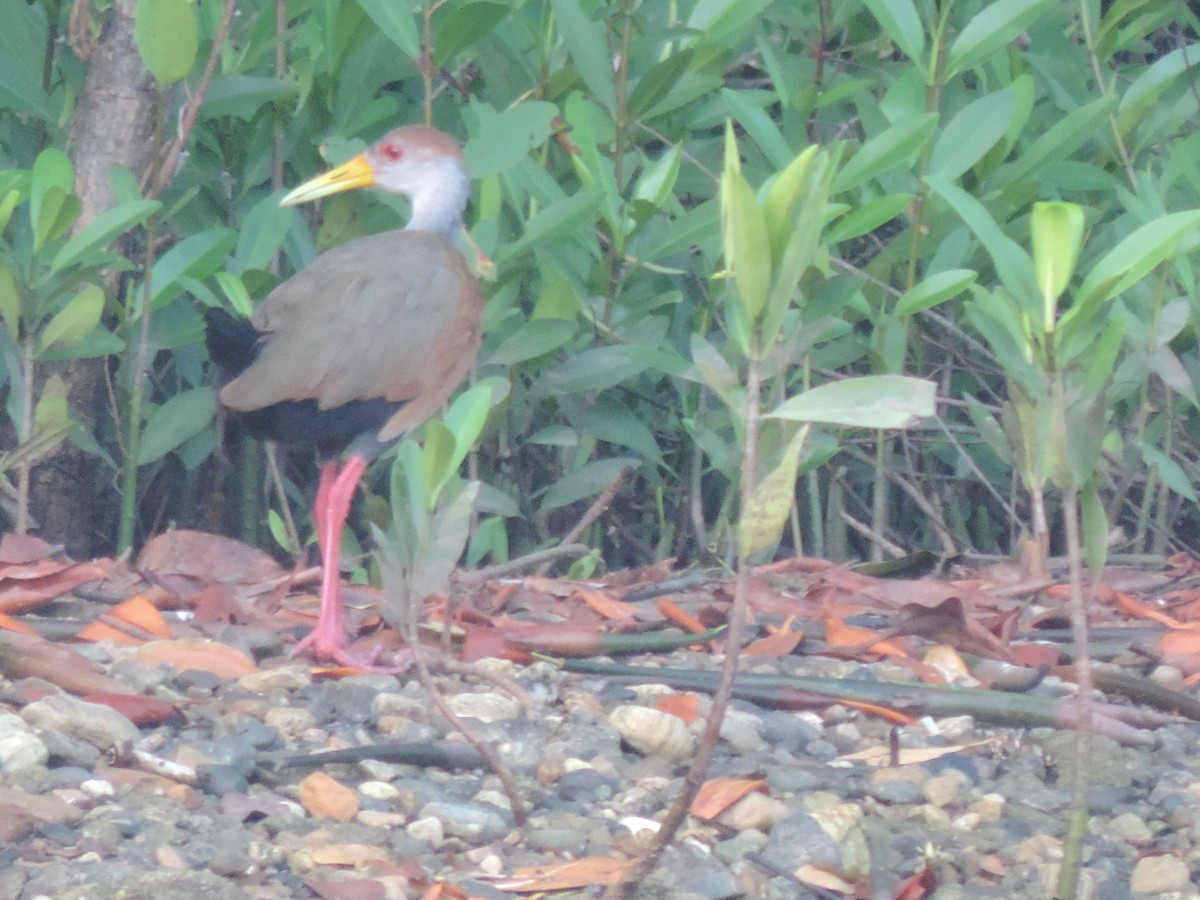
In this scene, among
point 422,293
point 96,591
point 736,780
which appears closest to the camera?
point 736,780

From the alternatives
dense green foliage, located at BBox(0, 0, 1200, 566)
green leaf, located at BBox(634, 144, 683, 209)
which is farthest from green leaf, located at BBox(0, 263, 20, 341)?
green leaf, located at BBox(634, 144, 683, 209)

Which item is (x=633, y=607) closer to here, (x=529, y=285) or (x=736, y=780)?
(x=736, y=780)

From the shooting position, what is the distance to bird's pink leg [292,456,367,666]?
10.1 feet

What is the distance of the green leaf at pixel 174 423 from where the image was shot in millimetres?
4348

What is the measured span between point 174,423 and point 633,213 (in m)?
1.37

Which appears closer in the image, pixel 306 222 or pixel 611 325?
pixel 611 325

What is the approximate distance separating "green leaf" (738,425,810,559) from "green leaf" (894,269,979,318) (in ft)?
7.25

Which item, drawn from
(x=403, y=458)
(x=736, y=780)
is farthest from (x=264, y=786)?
(x=736, y=780)

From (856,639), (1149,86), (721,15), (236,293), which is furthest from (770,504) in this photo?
(1149,86)

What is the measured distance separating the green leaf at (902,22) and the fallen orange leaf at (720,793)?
2.44 m

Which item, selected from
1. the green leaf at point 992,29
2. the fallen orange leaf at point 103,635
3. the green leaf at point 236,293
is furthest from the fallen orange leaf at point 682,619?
the green leaf at point 992,29

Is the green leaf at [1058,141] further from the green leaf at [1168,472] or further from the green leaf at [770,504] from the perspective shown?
the green leaf at [770,504]

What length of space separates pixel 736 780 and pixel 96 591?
Answer: 155 cm

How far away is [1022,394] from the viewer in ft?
7.00
